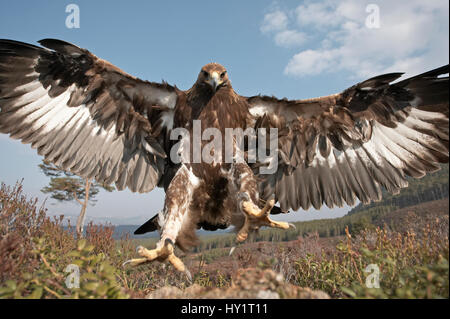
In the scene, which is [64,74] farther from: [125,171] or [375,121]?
[375,121]

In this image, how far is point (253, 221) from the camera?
340cm

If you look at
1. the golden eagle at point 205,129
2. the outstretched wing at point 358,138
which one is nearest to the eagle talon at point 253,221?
the golden eagle at point 205,129

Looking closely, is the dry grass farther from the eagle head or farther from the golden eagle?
the eagle head

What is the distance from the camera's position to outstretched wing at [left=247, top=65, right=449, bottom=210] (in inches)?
156

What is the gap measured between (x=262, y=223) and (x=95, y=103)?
327cm

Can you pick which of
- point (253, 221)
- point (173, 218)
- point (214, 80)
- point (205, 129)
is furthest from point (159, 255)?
point (214, 80)

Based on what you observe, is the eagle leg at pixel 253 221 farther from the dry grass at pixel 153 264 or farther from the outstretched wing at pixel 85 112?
the outstretched wing at pixel 85 112

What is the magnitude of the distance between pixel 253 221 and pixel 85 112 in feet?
10.9

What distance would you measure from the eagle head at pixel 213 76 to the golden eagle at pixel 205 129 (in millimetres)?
22

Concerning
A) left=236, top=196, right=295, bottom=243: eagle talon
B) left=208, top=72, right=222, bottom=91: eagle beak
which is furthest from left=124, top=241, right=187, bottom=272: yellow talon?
left=208, top=72, right=222, bottom=91: eagle beak

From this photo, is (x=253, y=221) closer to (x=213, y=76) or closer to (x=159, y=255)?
(x=159, y=255)

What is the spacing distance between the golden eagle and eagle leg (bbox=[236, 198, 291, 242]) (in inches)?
6.5
